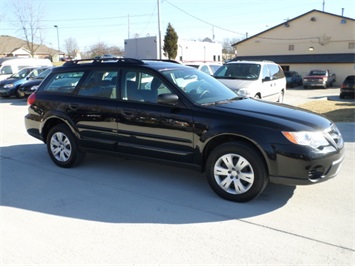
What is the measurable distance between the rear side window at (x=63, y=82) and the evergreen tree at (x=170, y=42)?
3707 centimetres

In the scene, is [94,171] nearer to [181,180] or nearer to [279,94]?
[181,180]

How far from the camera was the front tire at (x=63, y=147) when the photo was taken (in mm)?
5461

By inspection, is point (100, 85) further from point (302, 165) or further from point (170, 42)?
point (170, 42)

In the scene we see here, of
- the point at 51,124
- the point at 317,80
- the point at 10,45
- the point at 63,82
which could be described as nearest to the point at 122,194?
the point at 51,124

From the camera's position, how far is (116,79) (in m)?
5.04

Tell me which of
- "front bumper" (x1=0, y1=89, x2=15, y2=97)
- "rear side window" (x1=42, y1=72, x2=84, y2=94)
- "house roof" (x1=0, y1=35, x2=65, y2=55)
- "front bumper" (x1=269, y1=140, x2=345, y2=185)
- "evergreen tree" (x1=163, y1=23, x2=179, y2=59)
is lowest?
"front bumper" (x1=0, y1=89, x2=15, y2=97)

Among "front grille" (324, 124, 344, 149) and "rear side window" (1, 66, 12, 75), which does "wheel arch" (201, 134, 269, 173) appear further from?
"rear side window" (1, 66, 12, 75)

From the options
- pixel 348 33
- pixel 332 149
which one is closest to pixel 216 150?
pixel 332 149

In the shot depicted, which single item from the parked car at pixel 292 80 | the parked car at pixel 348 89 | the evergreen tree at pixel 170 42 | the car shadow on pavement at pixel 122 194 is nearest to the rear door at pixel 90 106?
the car shadow on pavement at pixel 122 194

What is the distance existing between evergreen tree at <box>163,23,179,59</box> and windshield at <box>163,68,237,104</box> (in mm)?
37511

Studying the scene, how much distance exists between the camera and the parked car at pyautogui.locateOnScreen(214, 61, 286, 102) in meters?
10.3

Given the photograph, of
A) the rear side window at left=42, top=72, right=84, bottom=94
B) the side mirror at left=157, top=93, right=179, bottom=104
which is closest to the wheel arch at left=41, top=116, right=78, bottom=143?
the rear side window at left=42, top=72, right=84, bottom=94

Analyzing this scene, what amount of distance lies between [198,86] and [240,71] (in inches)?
267

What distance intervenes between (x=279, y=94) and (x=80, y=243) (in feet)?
35.0
